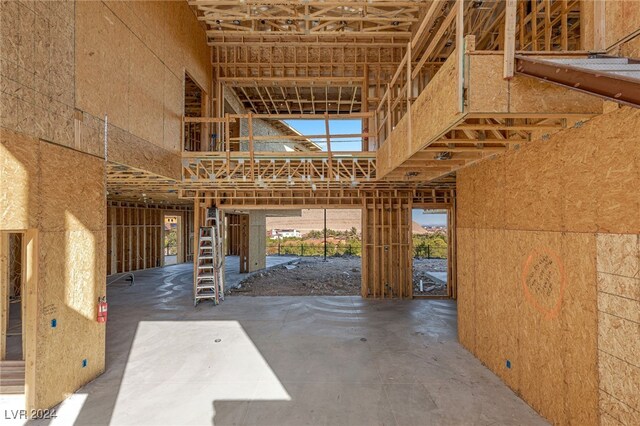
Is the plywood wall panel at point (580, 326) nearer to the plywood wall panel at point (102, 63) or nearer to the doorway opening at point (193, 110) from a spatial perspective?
the plywood wall panel at point (102, 63)

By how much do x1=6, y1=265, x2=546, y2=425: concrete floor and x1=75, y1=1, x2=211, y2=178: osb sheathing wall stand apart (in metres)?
4.27

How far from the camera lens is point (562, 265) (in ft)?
14.2

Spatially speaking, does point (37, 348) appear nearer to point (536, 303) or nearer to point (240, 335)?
point (240, 335)

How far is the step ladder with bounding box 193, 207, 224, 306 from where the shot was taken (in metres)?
11.1

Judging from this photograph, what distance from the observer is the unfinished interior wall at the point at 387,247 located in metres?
11.9

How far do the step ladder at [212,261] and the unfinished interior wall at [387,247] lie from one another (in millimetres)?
5463

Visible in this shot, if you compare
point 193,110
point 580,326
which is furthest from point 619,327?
point 193,110

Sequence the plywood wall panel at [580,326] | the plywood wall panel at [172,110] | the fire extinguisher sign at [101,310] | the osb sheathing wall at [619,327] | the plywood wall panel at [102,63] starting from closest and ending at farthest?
the osb sheathing wall at [619,327], the plywood wall panel at [580,326], the plywood wall panel at [102,63], the fire extinguisher sign at [101,310], the plywood wall panel at [172,110]

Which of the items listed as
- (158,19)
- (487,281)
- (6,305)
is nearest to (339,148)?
(487,281)

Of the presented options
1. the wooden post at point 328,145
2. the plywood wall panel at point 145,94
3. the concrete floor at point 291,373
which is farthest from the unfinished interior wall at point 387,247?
the plywood wall panel at point 145,94

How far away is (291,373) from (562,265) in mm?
4974

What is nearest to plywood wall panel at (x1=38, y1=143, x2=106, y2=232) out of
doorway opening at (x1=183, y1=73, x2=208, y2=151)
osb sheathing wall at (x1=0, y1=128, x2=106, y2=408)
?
osb sheathing wall at (x1=0, y1=128, x2=106, y2=408)

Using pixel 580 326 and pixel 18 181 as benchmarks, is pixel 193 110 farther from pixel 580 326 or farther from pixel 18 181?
pixel 580 326

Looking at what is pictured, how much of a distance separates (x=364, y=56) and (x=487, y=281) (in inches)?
359
